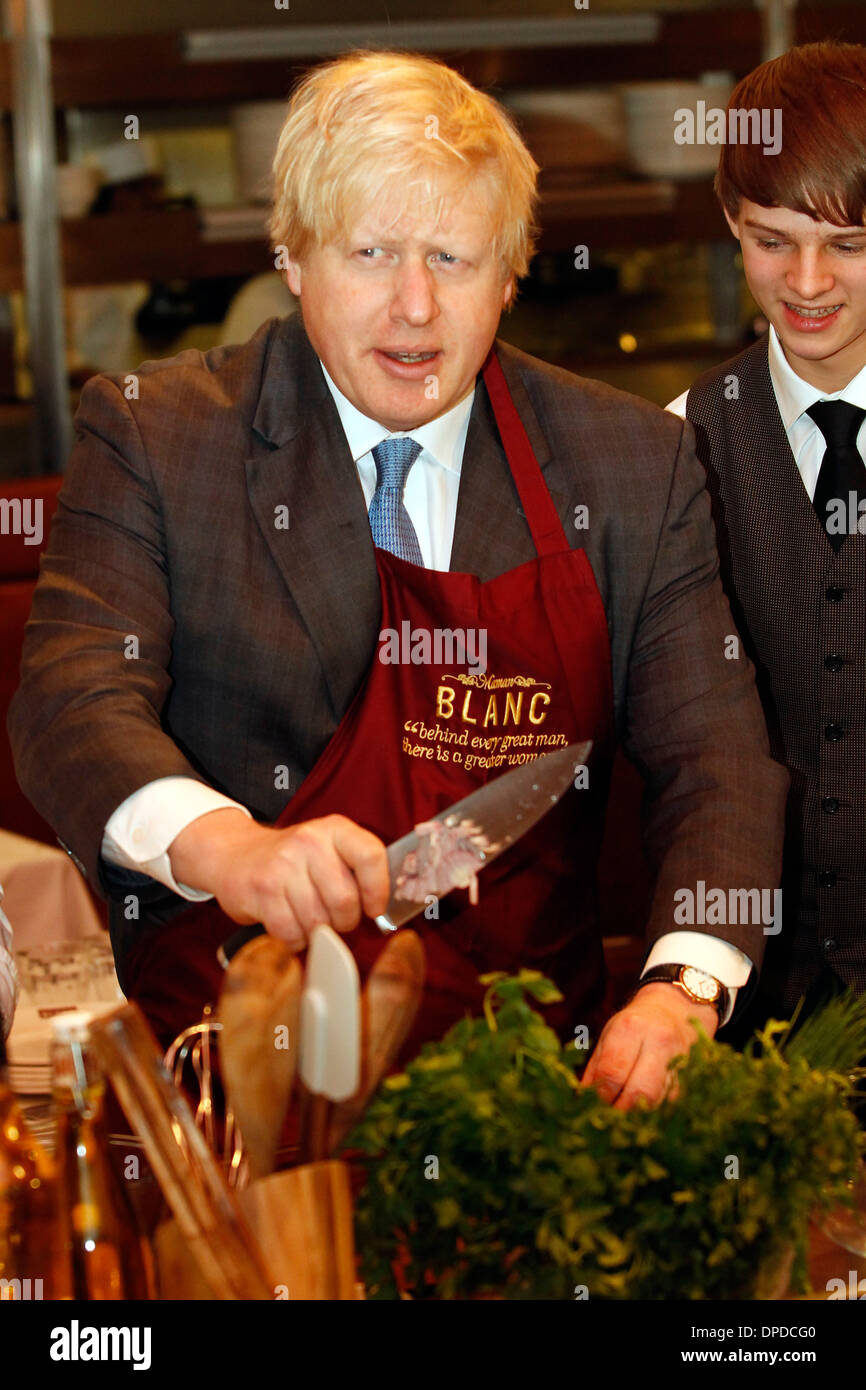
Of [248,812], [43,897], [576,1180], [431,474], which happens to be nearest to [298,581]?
[431,474]

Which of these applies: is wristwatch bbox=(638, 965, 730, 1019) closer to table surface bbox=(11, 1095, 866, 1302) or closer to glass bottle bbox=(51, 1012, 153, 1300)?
table surface bbox=(11, 1095, 866, 1302)

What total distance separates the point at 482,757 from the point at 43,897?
0.94 metres

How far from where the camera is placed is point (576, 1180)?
2.76ft

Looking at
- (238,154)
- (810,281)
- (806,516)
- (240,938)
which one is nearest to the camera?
(240,938)

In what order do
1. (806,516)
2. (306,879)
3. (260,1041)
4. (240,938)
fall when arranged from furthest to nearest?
1. (806,516)
2. (240,938)
3. (306,879)
4. (260,1041)

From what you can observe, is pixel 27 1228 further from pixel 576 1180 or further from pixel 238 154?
pixel 238 154

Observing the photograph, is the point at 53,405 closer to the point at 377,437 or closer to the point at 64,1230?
the point at 377,437

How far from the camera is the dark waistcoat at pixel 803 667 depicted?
5.80ft

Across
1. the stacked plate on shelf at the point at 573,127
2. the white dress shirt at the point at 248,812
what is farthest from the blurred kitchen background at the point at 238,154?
the white dress shirt at the point at 248,812

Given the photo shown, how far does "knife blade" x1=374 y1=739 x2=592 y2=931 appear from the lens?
1062 millimetres

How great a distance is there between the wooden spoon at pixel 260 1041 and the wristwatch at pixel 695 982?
18.5 inches
